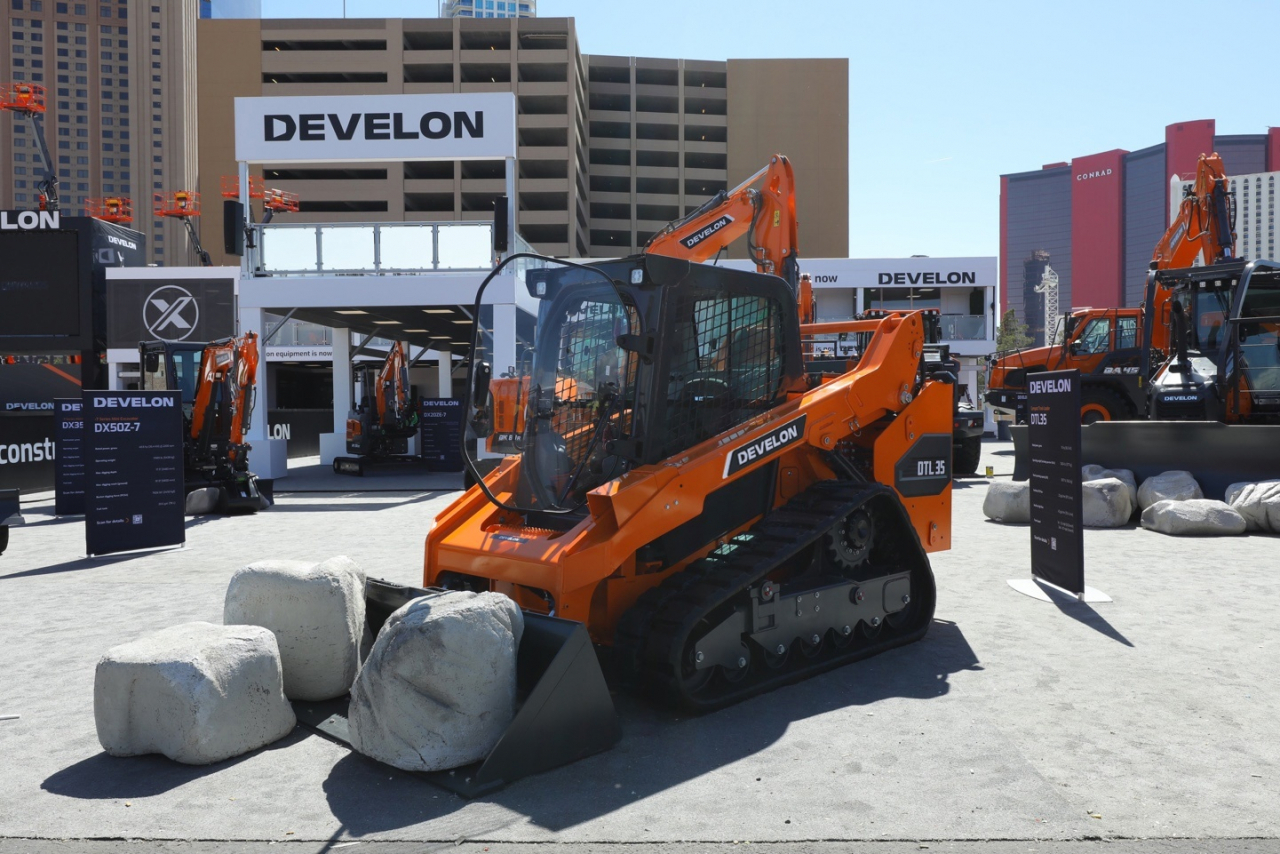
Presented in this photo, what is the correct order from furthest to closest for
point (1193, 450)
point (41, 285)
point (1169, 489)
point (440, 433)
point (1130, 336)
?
1. point (41, 285)
2. point (440, 433)
3. point (1130, 336)
4. point (1193, 450)
5. point (1169, 489)

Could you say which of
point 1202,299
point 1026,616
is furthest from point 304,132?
point 1026,616

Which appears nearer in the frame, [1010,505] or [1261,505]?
[1261,505]

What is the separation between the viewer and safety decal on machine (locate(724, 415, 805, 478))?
5668 millimetres

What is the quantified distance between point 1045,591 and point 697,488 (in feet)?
13.6

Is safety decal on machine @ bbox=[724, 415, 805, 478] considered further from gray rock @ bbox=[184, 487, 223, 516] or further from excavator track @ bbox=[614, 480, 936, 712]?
gray rock @ bbox=[184, 487, 223, 516]

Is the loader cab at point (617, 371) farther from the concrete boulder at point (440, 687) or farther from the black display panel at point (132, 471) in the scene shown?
the black display panel at point (132, 471)

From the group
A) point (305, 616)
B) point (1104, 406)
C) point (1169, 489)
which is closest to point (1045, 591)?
point (1169, 489)

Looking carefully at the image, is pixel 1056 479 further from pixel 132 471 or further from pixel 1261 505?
pixel 132 471

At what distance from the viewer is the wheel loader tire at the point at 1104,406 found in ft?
67.6

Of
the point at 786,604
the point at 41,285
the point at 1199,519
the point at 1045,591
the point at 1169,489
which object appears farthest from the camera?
the point at 41,285

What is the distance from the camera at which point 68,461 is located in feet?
48.1

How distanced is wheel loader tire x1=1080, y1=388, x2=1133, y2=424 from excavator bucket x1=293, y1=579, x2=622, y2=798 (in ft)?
60.1

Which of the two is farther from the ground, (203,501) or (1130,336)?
(1130,336)

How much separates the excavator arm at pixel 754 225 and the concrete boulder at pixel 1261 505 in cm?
646
